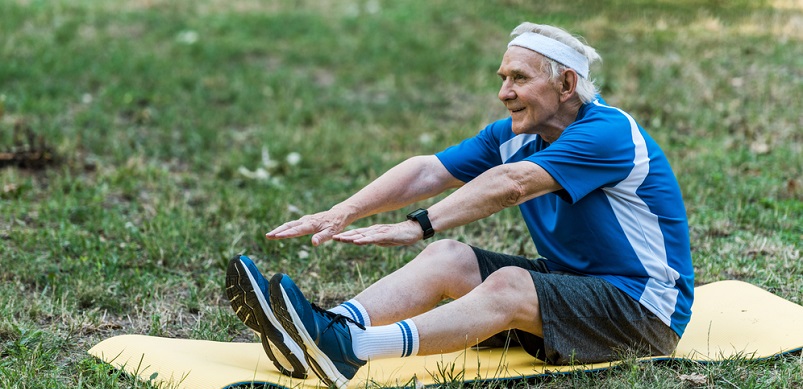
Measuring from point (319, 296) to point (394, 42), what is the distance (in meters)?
6.09

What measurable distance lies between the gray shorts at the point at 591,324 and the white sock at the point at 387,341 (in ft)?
1.58

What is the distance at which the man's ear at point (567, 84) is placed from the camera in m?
3.41

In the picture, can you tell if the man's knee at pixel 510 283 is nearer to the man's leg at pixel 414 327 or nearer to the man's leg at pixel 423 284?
the man's leg at pixel 414 327

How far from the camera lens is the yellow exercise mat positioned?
3262 millimetres

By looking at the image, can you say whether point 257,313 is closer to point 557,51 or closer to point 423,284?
point 423,284

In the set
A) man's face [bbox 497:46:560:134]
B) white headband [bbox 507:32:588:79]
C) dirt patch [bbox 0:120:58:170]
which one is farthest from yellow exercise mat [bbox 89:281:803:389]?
dirt patch [bbox 0:120:58:170]

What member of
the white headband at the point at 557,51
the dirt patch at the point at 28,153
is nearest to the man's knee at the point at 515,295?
the white headband at the point at 557,51

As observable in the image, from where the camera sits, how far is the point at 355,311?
11.0ft

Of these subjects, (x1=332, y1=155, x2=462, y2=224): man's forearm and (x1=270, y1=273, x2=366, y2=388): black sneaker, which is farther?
(x1=332, y1=155, x2=462, y2=224): man's forearm

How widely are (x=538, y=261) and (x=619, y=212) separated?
19.2 inches

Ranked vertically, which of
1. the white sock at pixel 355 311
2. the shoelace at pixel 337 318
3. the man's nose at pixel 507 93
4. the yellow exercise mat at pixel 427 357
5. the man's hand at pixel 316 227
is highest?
the man's nose at pixel 507 93

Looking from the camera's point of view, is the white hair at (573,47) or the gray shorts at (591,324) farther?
the white hair at (573,47)

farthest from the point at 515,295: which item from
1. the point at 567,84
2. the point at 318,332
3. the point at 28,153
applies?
the point at 28,153

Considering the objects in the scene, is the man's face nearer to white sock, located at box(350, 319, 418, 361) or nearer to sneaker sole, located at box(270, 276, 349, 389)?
white sock, located at box(350, 319, 418, 361)
